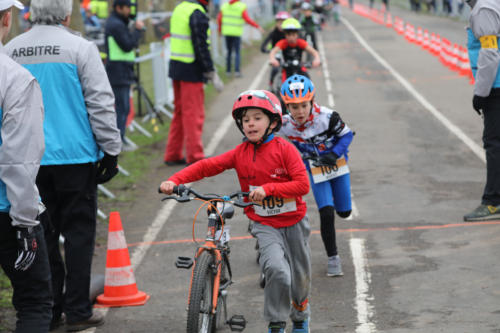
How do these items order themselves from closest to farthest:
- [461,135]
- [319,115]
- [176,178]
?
[176,178] < [319,115] < [461,135]

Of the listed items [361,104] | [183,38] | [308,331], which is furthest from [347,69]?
[308,331]

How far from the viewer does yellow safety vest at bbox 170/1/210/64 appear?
11.9 metres

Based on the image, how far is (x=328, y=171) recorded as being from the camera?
7336mm

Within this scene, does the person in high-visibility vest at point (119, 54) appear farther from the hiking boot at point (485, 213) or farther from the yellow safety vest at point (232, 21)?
the yellow safety vest at point (232, 21)

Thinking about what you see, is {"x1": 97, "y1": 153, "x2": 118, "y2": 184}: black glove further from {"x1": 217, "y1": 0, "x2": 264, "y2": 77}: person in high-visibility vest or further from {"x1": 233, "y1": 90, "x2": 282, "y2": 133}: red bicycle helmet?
{"x1": 217, "y1": 0, "x2": 264, "y2": 77}: person in high-visibility vest

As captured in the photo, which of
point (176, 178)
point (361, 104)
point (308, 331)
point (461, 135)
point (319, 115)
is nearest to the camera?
point (176, 178)

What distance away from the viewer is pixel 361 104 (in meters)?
18.3

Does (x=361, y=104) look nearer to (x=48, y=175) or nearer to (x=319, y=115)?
(x=319, y=115)

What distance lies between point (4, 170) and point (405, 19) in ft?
159

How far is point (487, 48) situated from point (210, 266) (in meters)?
4.51

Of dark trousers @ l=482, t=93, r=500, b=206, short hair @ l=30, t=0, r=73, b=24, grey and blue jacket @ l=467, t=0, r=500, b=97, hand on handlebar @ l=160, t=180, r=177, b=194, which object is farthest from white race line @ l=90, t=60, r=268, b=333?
grey and blue jacket @ l=467, t=0, r=500, b=97

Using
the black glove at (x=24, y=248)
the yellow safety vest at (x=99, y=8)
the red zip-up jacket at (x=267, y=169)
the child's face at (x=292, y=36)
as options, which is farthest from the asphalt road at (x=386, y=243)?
the yellow safety vest at (x=99, y=8)

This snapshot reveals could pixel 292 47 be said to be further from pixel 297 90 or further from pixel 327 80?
pixel 327 80

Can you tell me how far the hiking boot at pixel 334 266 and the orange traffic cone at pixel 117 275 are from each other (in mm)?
1662
